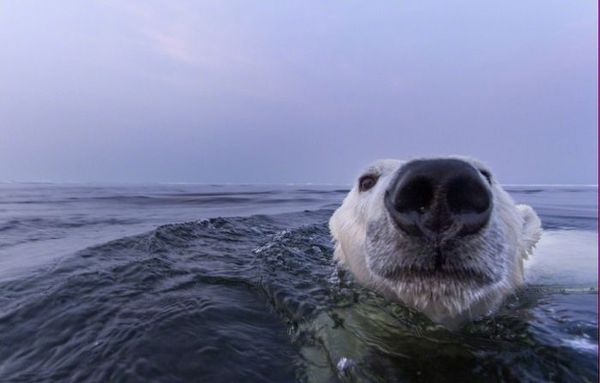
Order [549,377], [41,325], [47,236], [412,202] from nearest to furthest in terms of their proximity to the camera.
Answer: [412,202] → [549,377] → [41,325] → [47,236]

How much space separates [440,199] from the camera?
7.50ft

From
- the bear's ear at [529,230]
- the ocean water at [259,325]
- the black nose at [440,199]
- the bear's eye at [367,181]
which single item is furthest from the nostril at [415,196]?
the bear's ear at [529,230]

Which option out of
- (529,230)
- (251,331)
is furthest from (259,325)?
(529,230)

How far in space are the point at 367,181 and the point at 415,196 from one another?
5.42 feet

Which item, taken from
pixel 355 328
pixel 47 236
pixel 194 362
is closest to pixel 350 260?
pixel 355 328

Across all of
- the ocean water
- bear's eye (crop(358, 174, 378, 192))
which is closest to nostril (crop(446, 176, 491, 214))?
the ocean water

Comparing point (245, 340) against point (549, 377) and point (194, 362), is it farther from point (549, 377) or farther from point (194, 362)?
point (549, 377)

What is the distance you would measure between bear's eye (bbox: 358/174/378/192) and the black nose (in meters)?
1.44

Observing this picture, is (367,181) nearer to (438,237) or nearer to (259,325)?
(259,325)

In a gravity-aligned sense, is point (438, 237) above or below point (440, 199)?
below

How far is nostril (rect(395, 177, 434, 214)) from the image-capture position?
230 cm

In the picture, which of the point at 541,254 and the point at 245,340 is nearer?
the point at 245,340

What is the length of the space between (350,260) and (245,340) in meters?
1.31

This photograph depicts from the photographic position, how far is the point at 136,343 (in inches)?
127
